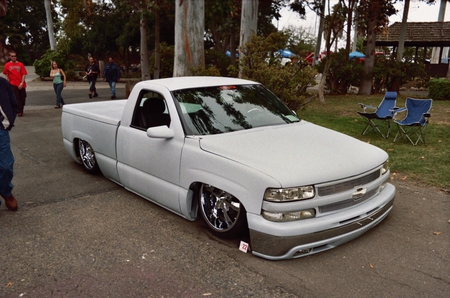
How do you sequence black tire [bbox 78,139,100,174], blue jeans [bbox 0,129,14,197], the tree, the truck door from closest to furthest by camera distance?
1. the truck door
2. blue jeans [bbox 0,129,14,197]
3. black tire [bbox 78,139,100,174]
4. the tree

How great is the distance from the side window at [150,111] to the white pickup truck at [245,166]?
0.01 meters

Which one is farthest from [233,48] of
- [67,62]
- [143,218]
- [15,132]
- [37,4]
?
[37,4]

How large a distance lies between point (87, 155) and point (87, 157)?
0.11 feet

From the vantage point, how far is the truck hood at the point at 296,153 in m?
3.77

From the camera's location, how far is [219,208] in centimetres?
429

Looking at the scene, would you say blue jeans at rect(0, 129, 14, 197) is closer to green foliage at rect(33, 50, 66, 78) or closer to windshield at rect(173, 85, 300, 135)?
windshield at rect(173, 85, 300, 135)

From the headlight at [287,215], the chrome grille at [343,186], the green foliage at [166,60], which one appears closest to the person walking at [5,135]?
the headlight at [287,215]

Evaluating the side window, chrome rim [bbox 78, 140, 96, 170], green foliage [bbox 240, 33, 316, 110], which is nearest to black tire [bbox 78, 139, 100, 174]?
chrome rim [bbox 78, 140, 96, 170]

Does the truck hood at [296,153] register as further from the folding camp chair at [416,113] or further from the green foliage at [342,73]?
the green foliage at [342,73]

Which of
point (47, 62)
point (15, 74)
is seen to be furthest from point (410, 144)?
point (47, 62)

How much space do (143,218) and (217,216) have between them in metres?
1.07

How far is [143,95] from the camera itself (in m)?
5.41

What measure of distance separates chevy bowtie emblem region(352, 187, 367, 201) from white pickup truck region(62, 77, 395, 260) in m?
0.02

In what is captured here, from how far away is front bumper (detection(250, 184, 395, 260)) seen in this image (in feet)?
12.1
